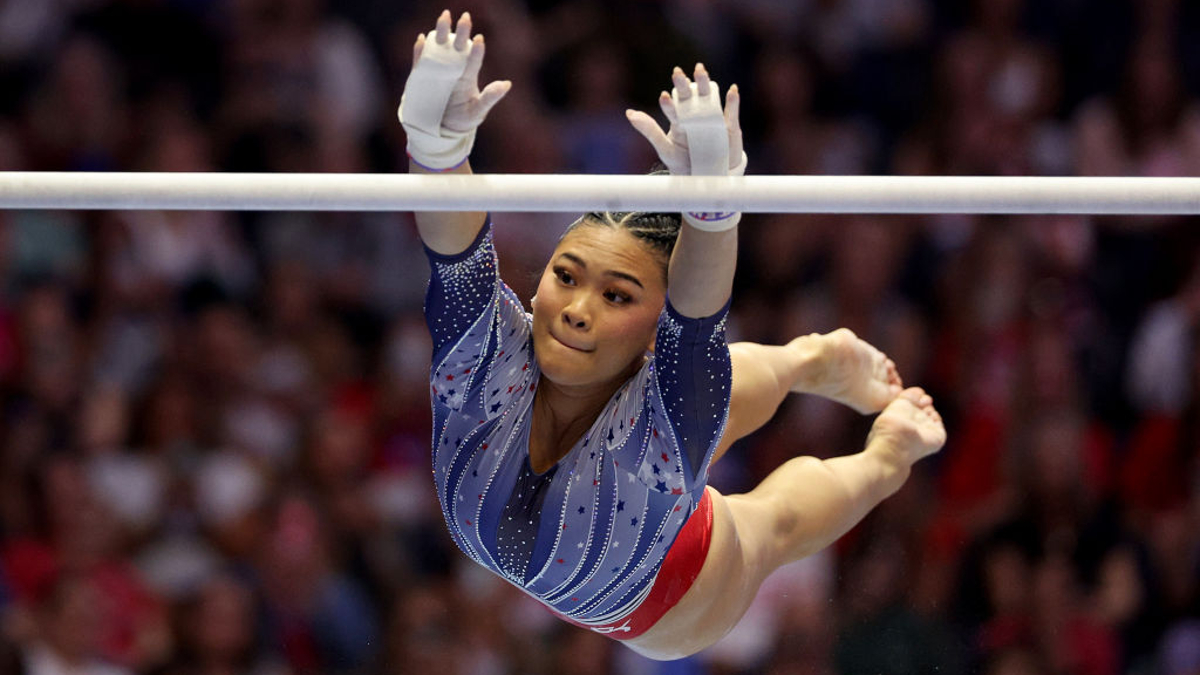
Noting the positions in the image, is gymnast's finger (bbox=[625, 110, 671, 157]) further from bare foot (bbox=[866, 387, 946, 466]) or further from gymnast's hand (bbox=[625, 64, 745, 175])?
bare foot (bbox=[866, 387, 946, 466])

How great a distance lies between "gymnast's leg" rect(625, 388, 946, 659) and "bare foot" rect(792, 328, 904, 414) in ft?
0.17

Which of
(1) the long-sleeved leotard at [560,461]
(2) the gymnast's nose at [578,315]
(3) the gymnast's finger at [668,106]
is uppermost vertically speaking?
(3) the gymnast's finger at [668,106]

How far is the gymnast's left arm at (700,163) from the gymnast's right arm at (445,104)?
243mm

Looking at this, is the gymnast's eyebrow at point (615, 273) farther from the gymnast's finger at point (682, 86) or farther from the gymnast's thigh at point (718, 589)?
the gymnast's thigh at point (718, 589)

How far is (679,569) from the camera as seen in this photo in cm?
277

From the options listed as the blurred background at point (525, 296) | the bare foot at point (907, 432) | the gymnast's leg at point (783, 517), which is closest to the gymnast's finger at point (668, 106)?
the gymnast's leg at point (783, 517)

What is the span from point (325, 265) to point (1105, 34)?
309 cm

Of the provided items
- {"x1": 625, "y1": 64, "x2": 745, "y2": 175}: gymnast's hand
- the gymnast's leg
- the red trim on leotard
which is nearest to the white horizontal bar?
{"x1": 625, "y1": 64, "x2": 745, "y2": 175}: gymnast's hand

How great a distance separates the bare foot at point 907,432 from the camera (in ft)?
10.6

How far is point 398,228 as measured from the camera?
16.8 ft

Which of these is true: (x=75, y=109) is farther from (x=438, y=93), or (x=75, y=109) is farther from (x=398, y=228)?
(x=438, y=93)

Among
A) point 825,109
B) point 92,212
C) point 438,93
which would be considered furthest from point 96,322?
point 438,93

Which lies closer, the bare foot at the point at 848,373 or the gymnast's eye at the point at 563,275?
the gymnast's eye at the point at 563,275

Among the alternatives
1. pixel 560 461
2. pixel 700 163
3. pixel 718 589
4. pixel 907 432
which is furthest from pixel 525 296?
pixel 700 163
